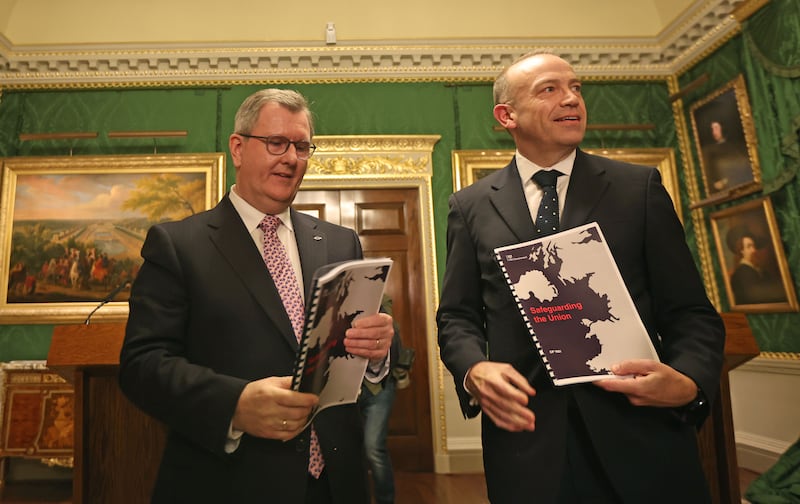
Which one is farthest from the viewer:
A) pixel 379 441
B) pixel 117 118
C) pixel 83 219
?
pixel 117 118

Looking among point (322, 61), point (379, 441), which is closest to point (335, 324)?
point (379, 441)

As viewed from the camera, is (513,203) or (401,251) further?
(401,251)

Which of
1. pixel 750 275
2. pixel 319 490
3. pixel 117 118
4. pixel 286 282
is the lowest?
pixel 319 490

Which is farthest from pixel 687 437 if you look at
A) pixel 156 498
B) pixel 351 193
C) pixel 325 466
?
pixel 351 193

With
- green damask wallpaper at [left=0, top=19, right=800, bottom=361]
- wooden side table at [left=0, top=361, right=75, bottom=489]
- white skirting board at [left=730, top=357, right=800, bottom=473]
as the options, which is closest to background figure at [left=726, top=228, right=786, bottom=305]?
white skirting board at [left=730, top=357, right=800, bottom=473]

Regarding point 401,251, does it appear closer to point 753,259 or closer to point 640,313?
point 753,259

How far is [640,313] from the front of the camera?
4.32ft

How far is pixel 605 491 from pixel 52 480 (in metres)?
5.62

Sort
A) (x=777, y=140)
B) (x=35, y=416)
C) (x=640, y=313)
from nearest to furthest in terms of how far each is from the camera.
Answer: (x=640, y=313) → (x=777, y=140) → (x=35, y=416)

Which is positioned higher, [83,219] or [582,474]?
[83,219]

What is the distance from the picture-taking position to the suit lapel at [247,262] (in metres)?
1.44

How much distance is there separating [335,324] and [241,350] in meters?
0.37

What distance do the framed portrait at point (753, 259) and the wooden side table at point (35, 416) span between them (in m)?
6.41

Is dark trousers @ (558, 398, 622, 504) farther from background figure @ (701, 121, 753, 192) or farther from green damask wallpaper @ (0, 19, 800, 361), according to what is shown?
background figure @ (701, 121, 753, 192)
